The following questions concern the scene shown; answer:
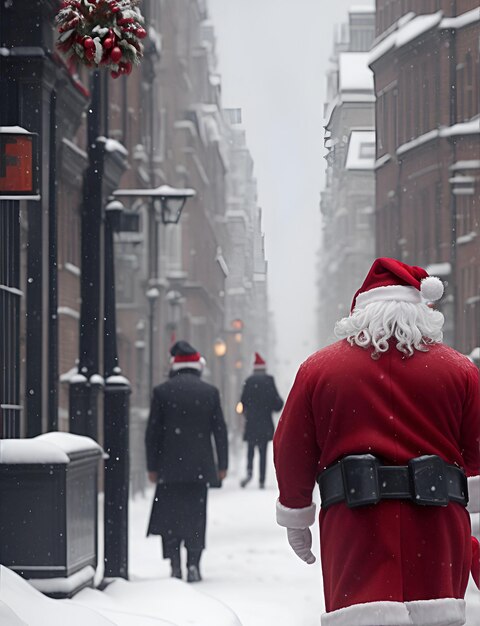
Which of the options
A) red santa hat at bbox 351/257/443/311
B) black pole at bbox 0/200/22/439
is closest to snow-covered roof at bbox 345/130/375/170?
black pole at bbox 0/200/22/439

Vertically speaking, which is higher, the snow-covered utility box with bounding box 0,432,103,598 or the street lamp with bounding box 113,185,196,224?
the street lamp with bounding box 113,185,196,224

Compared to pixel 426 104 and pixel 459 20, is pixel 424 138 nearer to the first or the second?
pixel 426 104

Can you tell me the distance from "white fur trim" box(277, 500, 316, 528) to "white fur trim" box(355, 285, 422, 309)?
0.72 m

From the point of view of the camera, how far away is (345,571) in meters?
5.15

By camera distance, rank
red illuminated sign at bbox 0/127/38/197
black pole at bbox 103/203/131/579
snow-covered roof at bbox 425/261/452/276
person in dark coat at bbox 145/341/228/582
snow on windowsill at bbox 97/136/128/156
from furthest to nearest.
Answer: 1. snow-covered roof at bbox 425/261/452/276
2. person in dark coat at bbox 145/341/228/582
3. snow on windowsill at bbox 97/136/128/156
4. black pole at bbox 103/203/131/579
5. red illuminated sign at bbox 0/127/38/197

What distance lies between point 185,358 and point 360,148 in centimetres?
204

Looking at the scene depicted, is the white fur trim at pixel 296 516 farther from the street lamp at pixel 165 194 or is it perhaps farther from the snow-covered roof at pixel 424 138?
the snow-covered roof at pixel 424 138

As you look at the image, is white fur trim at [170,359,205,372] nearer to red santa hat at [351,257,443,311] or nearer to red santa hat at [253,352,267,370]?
red santa hat at [351,257,443,311]

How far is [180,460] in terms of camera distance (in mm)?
11023

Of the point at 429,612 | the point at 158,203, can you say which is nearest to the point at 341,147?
the point at 429,612

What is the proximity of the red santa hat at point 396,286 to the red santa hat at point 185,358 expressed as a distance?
5856 millimetres

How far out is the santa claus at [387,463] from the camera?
5086 mm

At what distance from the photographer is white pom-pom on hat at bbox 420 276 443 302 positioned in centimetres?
538

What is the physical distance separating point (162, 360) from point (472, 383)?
2596 cm
